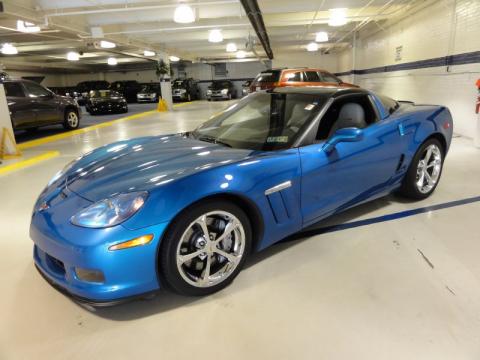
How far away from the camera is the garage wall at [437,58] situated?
7.15 meters

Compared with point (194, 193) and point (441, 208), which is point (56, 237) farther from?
point (441, 208)

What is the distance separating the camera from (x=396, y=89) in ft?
38.2

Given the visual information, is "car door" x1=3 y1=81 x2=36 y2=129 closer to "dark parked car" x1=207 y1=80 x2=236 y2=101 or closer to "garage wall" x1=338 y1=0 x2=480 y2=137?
"garage wall" x1=338 y1=0 x2=480 y2=137

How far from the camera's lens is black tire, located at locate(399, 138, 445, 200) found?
10.4 feet

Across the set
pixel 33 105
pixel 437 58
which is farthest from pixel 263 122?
pixel 437 58

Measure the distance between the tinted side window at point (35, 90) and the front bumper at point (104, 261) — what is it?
818 cm

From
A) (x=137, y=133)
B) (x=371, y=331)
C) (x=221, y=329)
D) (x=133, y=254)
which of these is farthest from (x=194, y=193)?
(x=137, y=133)

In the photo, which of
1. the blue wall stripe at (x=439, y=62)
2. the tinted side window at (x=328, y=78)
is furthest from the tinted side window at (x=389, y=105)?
the tinted side window at (x=328, y=78)

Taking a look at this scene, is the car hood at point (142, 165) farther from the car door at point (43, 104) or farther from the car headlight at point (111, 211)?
the car door at point (43, 104)

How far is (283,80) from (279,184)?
940 centimetres

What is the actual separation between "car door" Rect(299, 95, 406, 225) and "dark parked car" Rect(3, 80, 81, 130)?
26.1ft

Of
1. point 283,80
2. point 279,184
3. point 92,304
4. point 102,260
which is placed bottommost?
point 92,304

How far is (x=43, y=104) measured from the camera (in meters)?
8.73

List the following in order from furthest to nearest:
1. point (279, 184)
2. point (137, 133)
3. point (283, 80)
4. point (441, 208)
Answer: point (283, 80)
point (137, 133)
point (441, 208)
point (279, 184)
